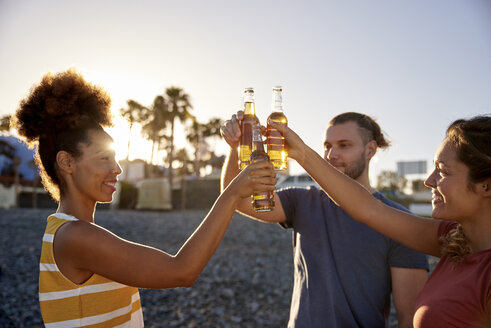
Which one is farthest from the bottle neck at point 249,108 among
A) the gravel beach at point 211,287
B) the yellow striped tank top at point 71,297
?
the gravel beach at point 211,287

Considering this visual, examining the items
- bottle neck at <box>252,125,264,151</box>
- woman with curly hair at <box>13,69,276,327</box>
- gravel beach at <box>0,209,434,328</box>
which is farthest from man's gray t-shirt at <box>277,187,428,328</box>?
gravel beach at <box>0,209,434,328</box>

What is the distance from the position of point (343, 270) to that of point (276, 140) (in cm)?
110

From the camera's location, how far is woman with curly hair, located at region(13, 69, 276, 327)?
1.93m

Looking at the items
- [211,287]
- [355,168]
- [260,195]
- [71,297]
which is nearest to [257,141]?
[260,195]

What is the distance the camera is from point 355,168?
335 cm

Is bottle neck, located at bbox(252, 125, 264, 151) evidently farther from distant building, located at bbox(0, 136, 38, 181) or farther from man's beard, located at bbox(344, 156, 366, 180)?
distant building, located at bbox(0, 136, 38, 181)

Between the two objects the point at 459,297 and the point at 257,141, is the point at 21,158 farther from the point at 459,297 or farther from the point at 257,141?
the point at 459,297

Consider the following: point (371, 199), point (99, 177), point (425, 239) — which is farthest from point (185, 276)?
point (425, 239)

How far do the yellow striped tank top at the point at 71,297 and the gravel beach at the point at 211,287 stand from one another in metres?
5.04

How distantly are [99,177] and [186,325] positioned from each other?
5.19 m

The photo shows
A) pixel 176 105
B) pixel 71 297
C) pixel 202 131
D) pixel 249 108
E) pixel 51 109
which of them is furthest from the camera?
pixel 202 131

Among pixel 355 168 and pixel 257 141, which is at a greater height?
pixel 257 141

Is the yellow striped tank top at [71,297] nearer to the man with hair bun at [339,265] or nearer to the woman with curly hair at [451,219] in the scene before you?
the man with hair bun at [339,265]

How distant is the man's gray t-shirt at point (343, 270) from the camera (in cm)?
273
